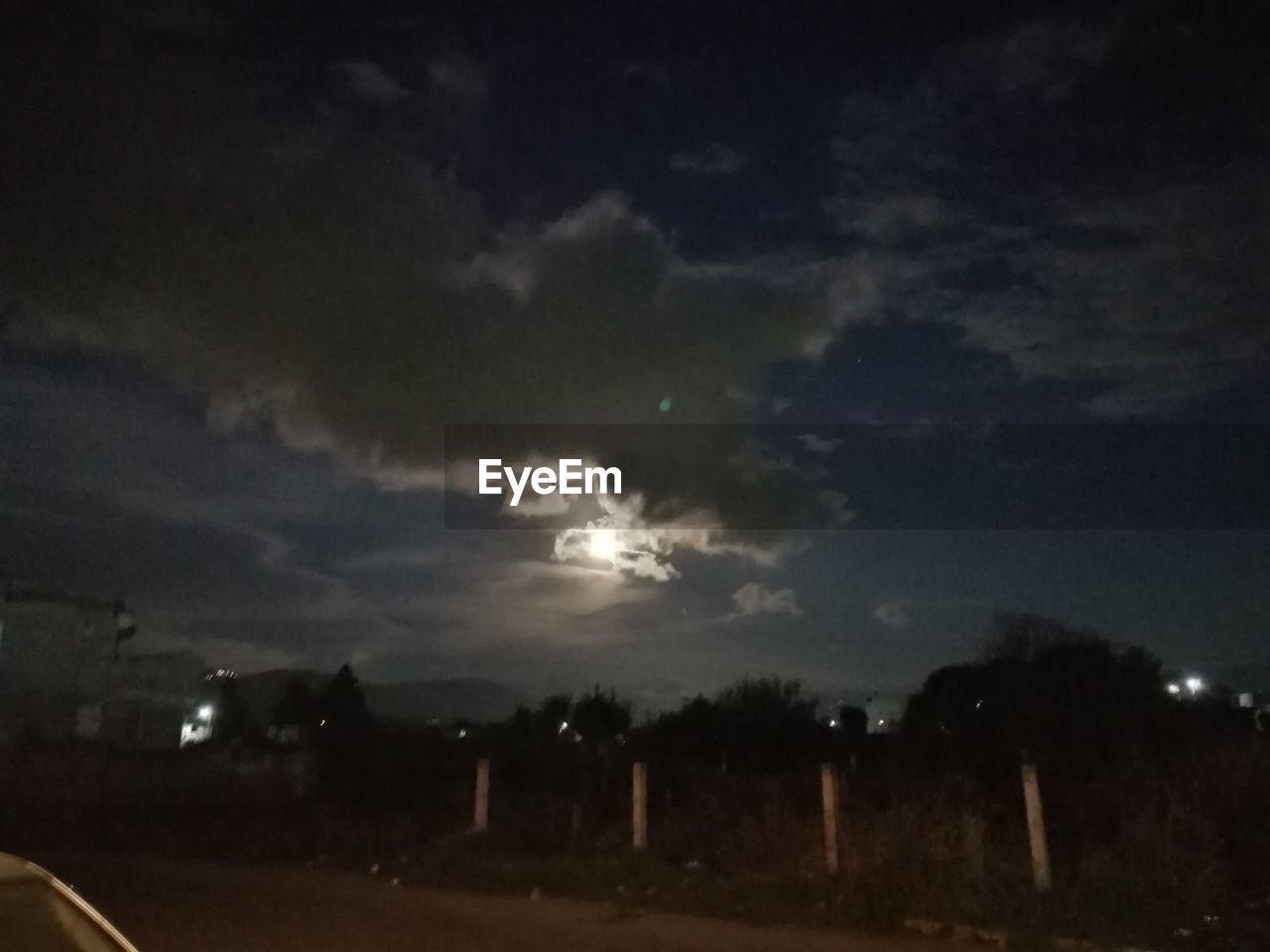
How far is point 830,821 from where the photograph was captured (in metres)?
13.7

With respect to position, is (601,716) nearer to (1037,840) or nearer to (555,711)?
(555,711)

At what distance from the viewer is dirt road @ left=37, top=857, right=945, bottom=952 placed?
10.5m

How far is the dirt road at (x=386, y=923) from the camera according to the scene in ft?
34.3

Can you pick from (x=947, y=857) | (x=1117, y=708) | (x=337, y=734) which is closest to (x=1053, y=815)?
(x=947, y=857)

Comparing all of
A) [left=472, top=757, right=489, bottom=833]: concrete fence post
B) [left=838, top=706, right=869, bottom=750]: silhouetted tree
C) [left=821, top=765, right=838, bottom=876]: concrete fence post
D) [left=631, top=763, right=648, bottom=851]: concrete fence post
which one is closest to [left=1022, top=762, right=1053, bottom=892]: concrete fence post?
[left=821, top=765, right=838, bottom=876]: concrete fence post

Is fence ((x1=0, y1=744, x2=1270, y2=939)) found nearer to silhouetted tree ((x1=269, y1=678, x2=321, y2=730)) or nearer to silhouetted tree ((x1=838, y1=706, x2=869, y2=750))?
silhouetted tree ((x1=838, y1=706, x2=869, y2=750))

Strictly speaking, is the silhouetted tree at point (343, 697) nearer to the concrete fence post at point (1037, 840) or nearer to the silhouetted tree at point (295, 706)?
the silhouetted tree at point (295, 706)

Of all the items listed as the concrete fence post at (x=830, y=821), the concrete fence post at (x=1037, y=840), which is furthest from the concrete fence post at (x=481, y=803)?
the concrete fence post at (x=1037, y=840)

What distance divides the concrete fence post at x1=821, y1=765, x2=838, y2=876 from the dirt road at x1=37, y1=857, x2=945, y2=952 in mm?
2160

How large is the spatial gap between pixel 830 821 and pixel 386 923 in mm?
5230

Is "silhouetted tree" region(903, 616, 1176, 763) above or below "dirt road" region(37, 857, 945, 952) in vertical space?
above

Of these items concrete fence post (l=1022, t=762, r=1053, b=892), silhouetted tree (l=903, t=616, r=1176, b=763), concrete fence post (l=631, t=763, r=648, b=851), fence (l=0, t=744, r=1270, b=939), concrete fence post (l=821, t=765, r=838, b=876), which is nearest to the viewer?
concrete fence post (l=1022, t=762, r=1053, b=892)

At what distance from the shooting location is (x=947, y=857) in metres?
12.2

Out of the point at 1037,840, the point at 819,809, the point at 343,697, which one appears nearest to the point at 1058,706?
the point at 819,809
